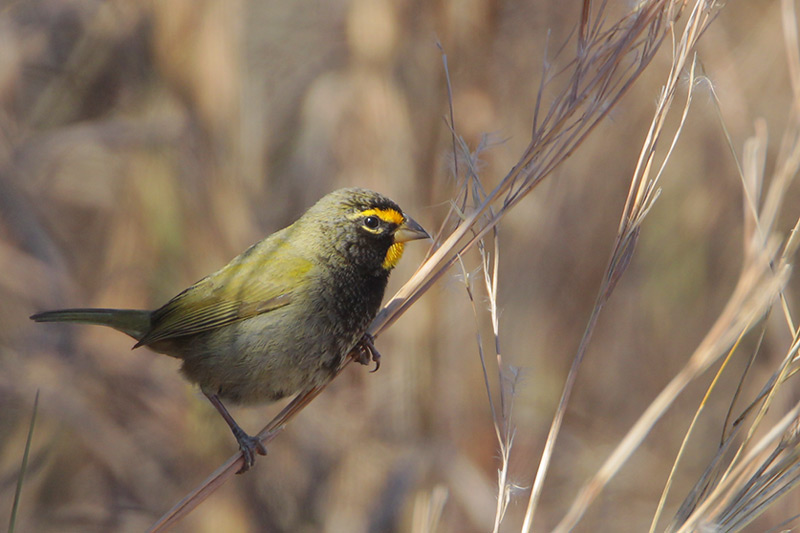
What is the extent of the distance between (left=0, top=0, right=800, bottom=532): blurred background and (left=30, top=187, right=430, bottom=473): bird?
4.89 feet

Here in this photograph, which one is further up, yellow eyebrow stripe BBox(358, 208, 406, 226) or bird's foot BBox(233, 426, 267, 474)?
yellow eyebrow stripe BBox(358, 208, 406, 226)

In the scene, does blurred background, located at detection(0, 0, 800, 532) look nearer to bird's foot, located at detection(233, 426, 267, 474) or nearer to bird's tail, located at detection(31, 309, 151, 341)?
bird's tail, located at detection(31, 309, 151, 341)

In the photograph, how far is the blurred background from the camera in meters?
5.29

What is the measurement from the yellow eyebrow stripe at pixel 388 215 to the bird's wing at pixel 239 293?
0.39 m

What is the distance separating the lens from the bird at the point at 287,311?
346cm

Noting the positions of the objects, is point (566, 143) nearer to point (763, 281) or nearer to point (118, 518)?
point (763, 281)

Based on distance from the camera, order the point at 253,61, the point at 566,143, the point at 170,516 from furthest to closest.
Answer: the point at 253,61
the point at 170,516
the point at 566,143

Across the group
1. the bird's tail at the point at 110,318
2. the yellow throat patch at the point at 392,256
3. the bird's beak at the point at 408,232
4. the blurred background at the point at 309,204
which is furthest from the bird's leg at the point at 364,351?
the blurred background at the point at 309,204

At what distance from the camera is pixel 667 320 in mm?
5914

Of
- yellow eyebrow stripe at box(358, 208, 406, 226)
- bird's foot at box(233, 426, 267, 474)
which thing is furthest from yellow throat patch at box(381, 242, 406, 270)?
bird's foot at box(233, 426, 267, 474)

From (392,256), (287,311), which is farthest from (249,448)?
(392,256)

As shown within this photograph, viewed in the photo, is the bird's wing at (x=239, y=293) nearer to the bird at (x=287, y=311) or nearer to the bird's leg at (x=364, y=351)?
the bird at (x=287, y=311)

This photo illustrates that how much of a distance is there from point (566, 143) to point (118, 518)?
15.4 ft

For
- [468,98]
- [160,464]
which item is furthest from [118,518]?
[468,98]
